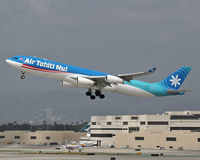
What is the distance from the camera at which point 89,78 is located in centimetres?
8850

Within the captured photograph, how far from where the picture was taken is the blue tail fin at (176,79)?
100625mm

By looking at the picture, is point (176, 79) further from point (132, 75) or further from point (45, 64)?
point (45, 64)

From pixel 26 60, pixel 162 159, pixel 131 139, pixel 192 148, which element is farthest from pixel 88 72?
pixel 131 139

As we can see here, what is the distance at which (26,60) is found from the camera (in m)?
Result: 85.2

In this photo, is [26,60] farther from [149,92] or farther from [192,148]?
[192,148]

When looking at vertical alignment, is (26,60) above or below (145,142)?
above

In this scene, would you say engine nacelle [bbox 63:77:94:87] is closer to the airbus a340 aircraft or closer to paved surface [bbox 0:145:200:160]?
the airbus a340 aircraft

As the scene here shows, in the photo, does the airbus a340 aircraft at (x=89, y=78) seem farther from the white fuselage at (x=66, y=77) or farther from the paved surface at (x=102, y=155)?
the paved surface at (x=102, y=155)

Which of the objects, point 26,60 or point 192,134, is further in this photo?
point 192,134

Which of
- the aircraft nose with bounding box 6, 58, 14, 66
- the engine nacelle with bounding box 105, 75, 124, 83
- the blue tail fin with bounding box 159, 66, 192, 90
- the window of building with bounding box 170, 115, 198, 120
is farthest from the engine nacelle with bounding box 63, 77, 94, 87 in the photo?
the window of building with bounding box 170, 115, 198, 120

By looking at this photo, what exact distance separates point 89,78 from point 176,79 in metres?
24.9

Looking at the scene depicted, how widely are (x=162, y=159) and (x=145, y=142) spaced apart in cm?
7269

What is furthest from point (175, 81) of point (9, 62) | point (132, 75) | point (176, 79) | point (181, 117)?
point (181, 117)

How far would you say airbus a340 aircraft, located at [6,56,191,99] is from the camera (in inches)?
3361
